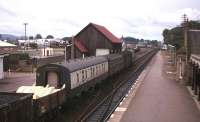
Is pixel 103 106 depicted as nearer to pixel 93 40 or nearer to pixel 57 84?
pixel 57 84

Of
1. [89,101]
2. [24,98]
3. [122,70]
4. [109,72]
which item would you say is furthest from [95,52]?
[24,98]

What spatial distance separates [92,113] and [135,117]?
2.72 meters

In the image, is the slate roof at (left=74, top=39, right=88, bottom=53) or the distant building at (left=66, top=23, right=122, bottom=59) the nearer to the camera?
the slate roof at (left=74, top=39, right=88, bottom=53)

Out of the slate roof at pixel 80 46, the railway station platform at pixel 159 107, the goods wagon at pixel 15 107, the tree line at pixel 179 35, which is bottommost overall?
the railway station platform at pixel 159 107

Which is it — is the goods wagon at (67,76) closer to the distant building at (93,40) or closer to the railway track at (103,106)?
the railway track at (103,106)

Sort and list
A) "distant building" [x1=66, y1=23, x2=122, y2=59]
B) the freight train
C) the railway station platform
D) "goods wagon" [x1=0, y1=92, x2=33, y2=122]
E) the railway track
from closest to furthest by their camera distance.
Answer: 1. "goods wagon" [x1=0, y1=92, x2=33, y2=122]
2. the freight train
3. the railway station platform
4. the railway track
5. "distant building" [x1=66, y1=23, x2=122, y2=59]

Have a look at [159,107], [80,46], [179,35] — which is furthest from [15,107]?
[179,35]

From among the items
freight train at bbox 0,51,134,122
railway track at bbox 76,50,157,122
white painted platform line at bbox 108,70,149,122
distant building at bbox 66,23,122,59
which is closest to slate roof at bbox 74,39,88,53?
distant building at bbox 66,23,122,59

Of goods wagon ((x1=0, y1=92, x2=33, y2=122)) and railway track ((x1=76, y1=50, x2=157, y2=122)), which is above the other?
goods wagon ((x1=0, y1=92, x2=33, y2=122))

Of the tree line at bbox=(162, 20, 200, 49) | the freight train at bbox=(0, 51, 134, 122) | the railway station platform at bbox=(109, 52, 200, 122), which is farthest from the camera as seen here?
the tree line at bbox=(162, 20, 200, 49)

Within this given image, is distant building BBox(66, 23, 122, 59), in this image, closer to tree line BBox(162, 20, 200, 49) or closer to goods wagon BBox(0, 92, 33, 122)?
tree line BBox(162, 20, 200, 49)

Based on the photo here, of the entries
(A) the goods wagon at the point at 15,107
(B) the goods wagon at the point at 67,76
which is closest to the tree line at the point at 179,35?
(B) the goods wagon at the point at 67,76

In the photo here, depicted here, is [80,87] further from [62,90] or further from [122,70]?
[122,70]

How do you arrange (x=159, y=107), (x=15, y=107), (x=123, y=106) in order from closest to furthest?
(x=15, y=107) → (x=159, y=107) → (x=123, y=106)
